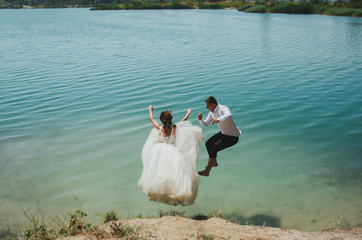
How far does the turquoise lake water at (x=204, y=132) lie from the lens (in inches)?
281

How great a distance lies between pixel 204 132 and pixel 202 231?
5.71 metres

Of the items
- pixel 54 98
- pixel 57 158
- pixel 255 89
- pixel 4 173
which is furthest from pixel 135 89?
pixel 4 173

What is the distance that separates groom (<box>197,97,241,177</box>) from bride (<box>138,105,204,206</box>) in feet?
2.11

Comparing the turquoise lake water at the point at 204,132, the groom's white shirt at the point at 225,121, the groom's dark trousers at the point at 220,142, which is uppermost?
the groom's white shirt at the point at 225,121

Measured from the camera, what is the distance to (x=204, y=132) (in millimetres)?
10734

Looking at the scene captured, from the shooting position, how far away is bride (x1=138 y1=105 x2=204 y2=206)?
18.5ft

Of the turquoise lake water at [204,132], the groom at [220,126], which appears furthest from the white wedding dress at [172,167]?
the turquoise lake water at [204,132]

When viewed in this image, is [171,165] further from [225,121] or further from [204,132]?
[204,132]

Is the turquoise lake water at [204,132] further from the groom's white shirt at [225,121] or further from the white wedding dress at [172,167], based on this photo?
the groom's white shirt at [225,121]

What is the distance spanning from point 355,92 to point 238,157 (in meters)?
9.06

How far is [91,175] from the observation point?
839 centimetres

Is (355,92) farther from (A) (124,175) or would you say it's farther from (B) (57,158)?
(B) (57,158)

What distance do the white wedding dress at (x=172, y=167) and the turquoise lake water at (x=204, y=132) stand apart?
1256mm

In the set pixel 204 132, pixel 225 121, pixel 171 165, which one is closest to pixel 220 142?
pixel 225 121
